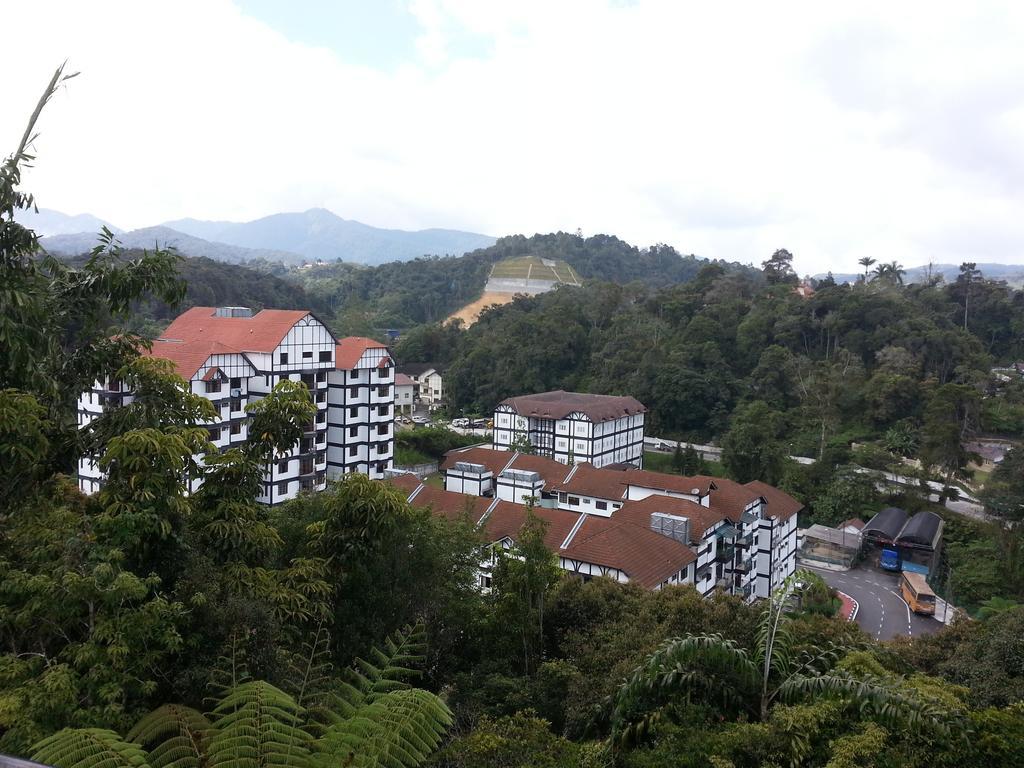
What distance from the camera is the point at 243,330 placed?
76.8 ft

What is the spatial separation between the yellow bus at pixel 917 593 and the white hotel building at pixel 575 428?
13.1 m

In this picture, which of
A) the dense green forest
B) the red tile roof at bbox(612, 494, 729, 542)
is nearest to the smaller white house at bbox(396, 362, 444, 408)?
the red tile roof at bbox(612, 494, 729, 542)

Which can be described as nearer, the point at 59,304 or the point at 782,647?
the point at 59,304

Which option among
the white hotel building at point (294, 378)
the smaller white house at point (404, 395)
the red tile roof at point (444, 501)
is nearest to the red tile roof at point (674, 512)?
the red tile roof at point (444, 501)

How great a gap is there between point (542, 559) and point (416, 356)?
146ft

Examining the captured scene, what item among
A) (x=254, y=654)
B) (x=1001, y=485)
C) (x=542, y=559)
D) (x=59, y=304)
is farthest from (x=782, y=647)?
(x=1001, y=485)

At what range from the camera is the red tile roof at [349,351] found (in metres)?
25.0

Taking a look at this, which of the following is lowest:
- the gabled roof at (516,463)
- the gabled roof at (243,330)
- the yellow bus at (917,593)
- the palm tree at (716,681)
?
the yellow bus at (917,593)

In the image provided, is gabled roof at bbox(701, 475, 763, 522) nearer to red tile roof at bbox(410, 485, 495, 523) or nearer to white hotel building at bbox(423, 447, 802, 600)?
white hotel building at bbox(423, 447, 802, 600)

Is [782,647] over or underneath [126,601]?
underneath

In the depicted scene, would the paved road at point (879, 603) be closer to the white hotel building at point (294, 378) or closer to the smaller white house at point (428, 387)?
the white hotel building at point (294, 378)

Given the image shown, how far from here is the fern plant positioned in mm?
3570

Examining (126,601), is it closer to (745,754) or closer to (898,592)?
(745,754)

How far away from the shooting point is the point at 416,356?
5191 cm
